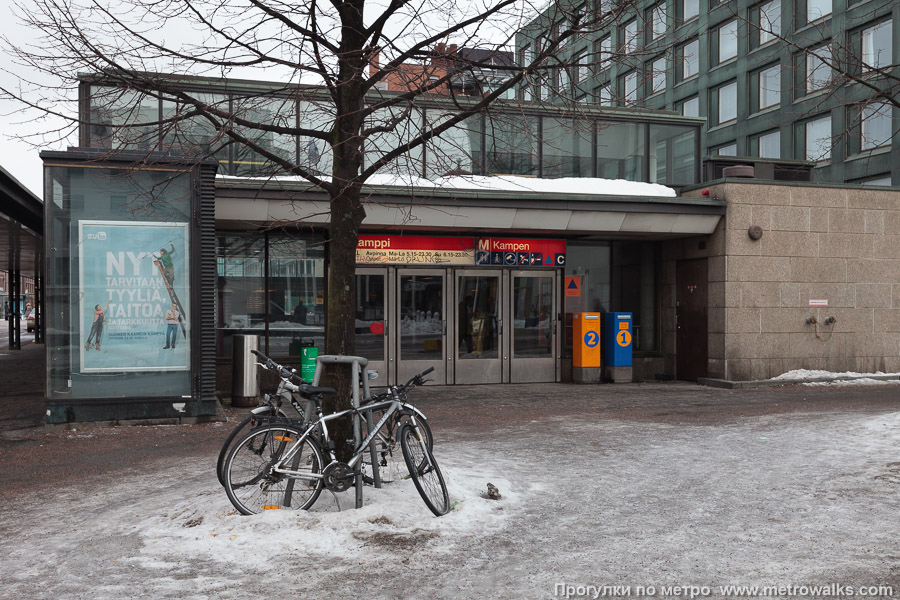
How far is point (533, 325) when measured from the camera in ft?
52.4

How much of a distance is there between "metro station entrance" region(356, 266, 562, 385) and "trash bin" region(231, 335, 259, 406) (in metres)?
2.87

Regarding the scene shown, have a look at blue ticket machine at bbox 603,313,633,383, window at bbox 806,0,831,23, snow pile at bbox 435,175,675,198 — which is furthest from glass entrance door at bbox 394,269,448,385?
window at bbox 806,0,831,23

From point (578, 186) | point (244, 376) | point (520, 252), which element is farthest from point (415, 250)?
point (244, 376)

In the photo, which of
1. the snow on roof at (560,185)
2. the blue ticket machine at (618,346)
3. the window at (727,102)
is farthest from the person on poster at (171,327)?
the window at (727,102)

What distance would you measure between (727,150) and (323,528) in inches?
1507

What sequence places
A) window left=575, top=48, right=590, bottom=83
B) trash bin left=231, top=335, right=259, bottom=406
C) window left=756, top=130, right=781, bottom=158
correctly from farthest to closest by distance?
window left=756, top=130, right=781, bottom=158 < trash bin left=231, top=335, right=259, bottom=406 < window left=575, top=48, right=590, bottom=83

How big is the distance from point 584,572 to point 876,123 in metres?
32.2

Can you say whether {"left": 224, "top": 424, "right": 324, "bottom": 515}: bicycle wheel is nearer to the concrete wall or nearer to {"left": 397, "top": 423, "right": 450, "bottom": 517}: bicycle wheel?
{"left": 397, "top": 423, "right": 450, "bottom": 517}: bicycle wheel

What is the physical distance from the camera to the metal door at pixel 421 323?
15.1 meters

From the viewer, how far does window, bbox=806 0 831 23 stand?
106 ft

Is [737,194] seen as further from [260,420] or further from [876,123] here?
[876,123]

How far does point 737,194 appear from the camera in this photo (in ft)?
50.2

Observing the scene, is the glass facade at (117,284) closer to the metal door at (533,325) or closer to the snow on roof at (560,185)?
the snow on roof at (560,185)

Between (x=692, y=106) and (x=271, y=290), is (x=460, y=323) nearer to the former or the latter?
(x=271, y=290)
